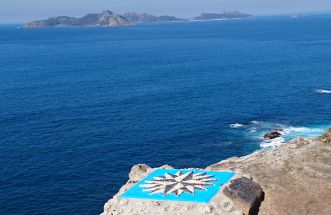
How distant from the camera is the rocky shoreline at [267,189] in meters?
45.9

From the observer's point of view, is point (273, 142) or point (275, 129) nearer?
point (273, 142)

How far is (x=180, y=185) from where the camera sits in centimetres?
5034

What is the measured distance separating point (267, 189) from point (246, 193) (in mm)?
4368

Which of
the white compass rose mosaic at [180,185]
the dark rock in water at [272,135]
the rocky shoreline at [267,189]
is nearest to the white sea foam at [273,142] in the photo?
the dark rock in water at [272,135]

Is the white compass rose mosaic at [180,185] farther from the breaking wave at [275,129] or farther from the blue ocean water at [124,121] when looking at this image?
the breaking wave at [275,129]

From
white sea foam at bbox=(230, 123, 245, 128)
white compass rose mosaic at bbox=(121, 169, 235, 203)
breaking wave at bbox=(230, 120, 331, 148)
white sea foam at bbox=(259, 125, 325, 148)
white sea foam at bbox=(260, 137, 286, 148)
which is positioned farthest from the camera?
white sea foam at bbox=(230, 123, 245, 128)

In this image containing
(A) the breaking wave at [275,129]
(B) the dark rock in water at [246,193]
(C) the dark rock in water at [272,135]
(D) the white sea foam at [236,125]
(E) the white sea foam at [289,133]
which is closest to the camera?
(B) the dark rock in water at [246,193]

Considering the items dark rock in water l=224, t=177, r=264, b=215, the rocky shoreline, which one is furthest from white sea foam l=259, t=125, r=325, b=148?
dark rock in water l=224, t=177, r=264, b=215

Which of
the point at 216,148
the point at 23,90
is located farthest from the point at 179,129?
the point at 23,90

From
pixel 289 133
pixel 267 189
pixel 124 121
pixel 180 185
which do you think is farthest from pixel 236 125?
pixel 180 185

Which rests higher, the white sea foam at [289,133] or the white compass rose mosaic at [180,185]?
the white compass rose mosaic at [180,185]

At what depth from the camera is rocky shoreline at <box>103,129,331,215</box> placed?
4591cm

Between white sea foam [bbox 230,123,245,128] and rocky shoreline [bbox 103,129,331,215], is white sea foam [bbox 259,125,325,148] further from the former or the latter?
rocky shoreline [bbox 103,129,331,215]

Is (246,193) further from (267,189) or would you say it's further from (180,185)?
(180,185)
